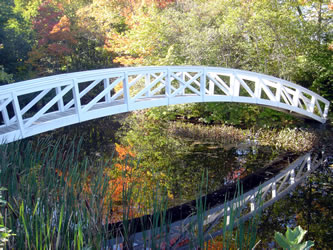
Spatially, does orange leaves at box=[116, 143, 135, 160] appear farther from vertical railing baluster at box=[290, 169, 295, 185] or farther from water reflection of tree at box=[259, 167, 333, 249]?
water reflection of tree at box=[259, 167, 333, 249]

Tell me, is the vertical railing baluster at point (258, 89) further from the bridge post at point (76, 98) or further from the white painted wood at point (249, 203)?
the bridge post at point (76, 98)

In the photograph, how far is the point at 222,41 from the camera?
1084cm

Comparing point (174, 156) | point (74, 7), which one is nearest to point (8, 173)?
point (174, 156)

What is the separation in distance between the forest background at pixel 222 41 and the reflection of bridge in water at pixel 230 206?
14.6 feet

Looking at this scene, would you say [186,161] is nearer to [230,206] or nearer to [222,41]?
[230,206]

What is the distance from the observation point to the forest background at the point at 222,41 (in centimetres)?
1010

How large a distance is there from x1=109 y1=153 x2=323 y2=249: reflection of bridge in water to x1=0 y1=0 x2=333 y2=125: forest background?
4.45 m

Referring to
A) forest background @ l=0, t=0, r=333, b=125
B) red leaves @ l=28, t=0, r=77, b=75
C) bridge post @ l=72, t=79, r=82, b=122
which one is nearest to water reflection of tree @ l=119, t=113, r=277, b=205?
bridge post @ l=72, t=79, r=82, b=122

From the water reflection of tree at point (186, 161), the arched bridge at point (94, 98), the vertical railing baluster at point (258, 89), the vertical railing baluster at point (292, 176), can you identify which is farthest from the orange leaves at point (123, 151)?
the vertical railing baluster at point (258, 89)

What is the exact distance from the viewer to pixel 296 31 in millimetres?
9844

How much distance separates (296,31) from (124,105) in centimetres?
658

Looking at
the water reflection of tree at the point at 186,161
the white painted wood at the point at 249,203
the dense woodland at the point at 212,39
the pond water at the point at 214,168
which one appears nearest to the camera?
the white painted wood at the point at 249,203

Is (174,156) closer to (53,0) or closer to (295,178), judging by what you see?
(295,178)

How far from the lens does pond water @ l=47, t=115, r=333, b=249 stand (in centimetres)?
405
